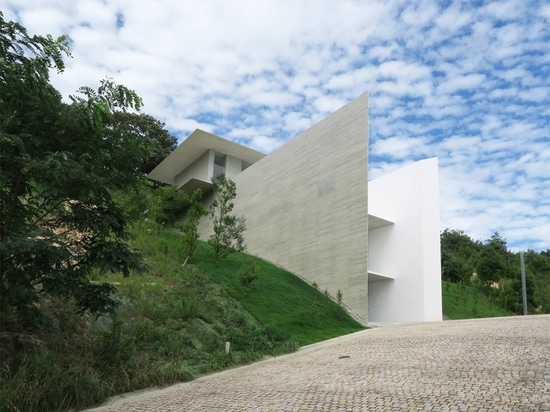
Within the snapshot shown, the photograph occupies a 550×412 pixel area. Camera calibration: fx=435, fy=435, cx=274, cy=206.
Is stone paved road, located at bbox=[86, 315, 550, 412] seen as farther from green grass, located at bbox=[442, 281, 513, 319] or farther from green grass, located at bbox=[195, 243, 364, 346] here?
green grass, located at bbox=[442, 281, 513, 319]

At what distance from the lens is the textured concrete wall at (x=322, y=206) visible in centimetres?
1744

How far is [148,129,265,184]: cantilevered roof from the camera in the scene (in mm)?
29141

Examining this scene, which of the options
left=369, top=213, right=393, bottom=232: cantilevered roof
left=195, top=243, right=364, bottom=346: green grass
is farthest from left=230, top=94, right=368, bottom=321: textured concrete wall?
left=369, top=213, right=393, bottom=232: cantilevered roof

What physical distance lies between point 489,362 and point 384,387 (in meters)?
2.09

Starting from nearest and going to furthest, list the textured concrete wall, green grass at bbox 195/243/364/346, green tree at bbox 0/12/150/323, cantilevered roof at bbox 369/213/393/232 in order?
green tree at bbox 0/12/150/323, green grass at bbox 195/243/364/346, the textured concrete wall, cantilevered roof at bbox 369/213/393/232

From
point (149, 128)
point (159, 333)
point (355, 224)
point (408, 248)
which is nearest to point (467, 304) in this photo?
point (408, 248)

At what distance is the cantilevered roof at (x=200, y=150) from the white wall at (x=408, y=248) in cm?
1252

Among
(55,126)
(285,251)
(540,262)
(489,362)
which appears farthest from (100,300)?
(540,262)

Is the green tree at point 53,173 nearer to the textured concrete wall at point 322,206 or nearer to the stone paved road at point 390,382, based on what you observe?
the stone paved road at point 390,382

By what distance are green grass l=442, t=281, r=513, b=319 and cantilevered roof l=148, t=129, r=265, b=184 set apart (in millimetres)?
15212

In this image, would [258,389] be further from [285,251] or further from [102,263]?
[285,251]

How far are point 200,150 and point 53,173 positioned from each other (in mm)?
25960

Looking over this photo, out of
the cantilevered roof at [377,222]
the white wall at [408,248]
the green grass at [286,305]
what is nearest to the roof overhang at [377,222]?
the cantilevered roof at [377,222]

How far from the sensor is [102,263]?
6219 millimetres
